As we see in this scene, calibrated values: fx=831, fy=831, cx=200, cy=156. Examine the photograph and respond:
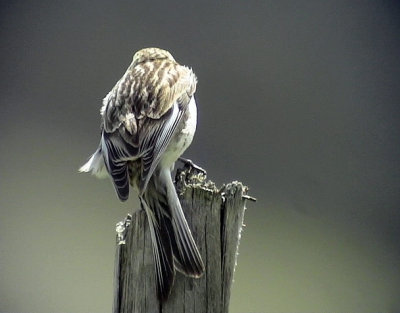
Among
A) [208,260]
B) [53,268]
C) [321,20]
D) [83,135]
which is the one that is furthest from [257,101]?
[208,260]

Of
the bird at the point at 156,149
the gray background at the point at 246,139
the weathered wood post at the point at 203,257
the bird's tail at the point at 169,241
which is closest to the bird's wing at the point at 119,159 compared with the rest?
the bird at the point at 156,149

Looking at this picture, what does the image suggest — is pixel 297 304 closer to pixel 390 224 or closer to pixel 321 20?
pixel 390 224

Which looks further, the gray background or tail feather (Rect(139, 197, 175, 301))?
the gray background

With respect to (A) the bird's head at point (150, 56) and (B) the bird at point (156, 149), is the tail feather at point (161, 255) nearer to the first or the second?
(B) the bird at point (156, 149)

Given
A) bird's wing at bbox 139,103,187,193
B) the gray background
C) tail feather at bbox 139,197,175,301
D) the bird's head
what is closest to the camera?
tail feather at bbox 139,197,175,301

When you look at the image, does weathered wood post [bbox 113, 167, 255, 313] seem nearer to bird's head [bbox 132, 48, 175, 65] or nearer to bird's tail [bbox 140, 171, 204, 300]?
bird's tail [bbox 140, 171, 204, 300]

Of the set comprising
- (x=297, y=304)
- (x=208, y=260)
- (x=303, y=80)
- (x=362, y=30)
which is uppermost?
(x=362, y=30)

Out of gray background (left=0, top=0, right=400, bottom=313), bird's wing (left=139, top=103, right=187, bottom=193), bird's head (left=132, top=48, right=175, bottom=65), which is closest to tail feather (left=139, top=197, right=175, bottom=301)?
bird's wing (left=139, top=103, right=187, bottom=193)
